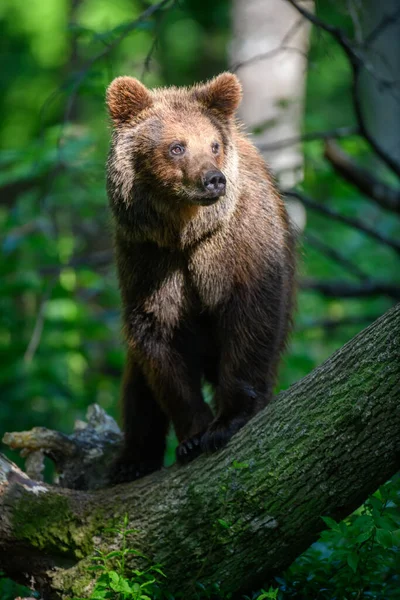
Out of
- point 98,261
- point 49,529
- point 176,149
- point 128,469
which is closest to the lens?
point 49,529

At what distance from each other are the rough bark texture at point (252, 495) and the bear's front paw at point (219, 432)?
9 centimetres

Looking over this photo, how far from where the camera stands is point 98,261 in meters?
9.48

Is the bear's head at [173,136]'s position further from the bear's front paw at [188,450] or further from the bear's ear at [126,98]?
the bear's front paw at [188,450]

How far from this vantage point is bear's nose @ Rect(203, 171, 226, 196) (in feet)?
15.0

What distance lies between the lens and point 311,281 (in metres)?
9.17

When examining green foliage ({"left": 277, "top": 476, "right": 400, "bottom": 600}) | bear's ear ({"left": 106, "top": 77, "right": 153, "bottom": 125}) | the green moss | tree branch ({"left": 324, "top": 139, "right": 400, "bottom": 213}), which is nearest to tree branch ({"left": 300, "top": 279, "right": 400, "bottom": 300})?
tree branch ({"left": 324, "top": 139, "right": 400, "bottom": 213})

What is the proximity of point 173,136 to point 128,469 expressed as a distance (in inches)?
87.5

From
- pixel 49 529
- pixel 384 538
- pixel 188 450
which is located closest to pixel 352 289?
pixel 188 450

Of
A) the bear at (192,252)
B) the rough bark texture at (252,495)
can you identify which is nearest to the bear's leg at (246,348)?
the bear at (192,252)

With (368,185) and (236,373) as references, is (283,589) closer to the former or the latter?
(236,373)

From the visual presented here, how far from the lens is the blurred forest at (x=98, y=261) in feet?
14.7

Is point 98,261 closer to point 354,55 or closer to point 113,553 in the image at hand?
point 354,55

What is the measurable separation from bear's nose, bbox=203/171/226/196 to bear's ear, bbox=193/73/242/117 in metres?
0.73

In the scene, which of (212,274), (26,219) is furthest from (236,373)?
(26,219)
